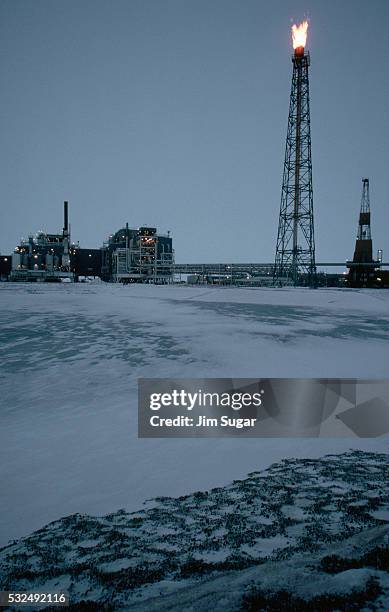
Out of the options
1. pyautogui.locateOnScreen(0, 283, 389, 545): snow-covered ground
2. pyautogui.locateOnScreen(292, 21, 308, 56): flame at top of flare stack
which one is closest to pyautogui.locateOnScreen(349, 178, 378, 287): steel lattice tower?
pyautogui.locateOnScreen(292, 21, 308, 56): flame at top of flare stack

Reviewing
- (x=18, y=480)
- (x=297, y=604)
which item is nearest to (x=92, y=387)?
(x=18, y=480)

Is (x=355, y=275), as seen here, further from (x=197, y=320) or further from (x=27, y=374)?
(x=27, y=374)

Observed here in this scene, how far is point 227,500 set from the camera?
267cm

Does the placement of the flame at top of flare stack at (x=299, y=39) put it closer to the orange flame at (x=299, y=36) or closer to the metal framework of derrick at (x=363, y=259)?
the orange flame at (x=299, y=36)

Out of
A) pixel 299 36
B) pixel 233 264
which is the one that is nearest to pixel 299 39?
pixel 299 36

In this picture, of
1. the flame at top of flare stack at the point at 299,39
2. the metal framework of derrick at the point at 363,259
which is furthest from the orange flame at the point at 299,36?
the metal framework of derrick at the point at 363,259

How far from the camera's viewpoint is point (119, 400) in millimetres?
4441

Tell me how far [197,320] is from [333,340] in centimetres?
414

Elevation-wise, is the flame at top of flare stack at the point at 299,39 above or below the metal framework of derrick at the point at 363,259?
above

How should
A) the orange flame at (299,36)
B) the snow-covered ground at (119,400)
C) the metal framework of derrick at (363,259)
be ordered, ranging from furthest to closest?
the metal framework of derrick at (363,259)
the orange flame at (299,36)
the snow-covered ground at (119,400)

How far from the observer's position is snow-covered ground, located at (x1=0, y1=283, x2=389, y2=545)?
289 cm

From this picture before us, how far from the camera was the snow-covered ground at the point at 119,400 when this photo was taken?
2.89 m

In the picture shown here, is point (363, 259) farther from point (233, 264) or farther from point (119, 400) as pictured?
point (119, 400)

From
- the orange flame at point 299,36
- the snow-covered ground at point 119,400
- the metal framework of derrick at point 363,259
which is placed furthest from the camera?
the metal framework of derrick at point 363,259
